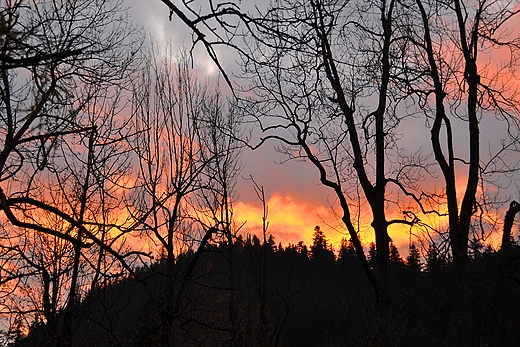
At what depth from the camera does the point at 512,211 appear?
31.4 ft

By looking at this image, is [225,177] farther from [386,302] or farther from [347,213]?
[386,302]

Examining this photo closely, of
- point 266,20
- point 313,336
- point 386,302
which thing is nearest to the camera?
point 266,20

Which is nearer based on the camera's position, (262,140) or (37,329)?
(262,140)

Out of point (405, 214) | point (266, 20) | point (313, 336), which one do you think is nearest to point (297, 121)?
point (405, 214)

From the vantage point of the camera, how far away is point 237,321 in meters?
7.70

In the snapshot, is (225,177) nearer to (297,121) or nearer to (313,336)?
(297,121)

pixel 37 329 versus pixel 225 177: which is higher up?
pixel 225 177

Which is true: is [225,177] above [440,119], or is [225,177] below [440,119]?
above

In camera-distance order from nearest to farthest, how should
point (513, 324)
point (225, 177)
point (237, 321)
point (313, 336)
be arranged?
point (237, 321) → point (513, 324) → point (225, 177) → point (313, 336)

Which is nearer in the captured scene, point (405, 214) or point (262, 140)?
point (262, 140)

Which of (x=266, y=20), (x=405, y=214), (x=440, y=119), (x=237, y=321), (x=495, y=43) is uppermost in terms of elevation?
(x=495, y=43)

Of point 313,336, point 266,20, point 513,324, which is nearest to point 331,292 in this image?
point 313,336

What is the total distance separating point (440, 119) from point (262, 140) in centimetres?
417

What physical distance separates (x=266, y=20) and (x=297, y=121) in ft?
23.7
